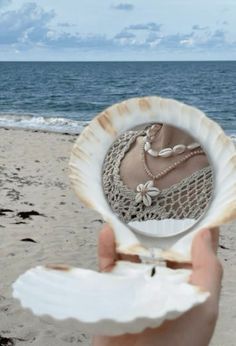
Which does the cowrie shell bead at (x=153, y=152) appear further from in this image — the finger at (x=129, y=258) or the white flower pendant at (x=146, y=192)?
the finger at (x=129, y=258)

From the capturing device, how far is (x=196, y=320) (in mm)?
1015

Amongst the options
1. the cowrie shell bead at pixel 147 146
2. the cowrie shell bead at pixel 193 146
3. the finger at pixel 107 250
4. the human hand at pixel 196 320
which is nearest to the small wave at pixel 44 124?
the cowrie shell bead at pixel 147 146

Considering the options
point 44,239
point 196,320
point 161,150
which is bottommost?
point 44,239

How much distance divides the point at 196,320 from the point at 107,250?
0.29 meters

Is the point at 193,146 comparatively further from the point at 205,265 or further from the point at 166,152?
the point at 205,265

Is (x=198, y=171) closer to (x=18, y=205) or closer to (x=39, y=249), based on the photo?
(x=39, y=249)

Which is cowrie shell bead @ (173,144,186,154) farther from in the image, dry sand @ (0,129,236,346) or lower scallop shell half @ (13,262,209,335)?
dry sand @ (0,129,236,346)

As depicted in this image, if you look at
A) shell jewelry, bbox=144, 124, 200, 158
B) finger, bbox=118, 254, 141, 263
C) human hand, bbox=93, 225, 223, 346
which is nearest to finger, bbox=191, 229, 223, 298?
human hand, bbox=93, 225, 223, 346

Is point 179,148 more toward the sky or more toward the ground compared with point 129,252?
more toward the sky

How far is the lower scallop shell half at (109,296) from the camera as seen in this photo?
91 cm

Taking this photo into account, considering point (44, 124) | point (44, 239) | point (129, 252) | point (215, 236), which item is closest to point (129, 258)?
point (129, 252)

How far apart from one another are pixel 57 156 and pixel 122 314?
378 inches

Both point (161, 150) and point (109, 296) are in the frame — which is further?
point (161, 150)

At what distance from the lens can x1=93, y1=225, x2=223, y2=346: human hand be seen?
3.30 ft
